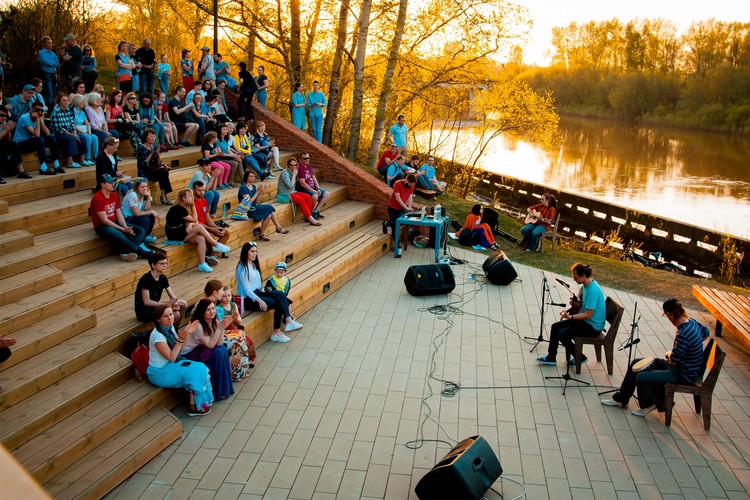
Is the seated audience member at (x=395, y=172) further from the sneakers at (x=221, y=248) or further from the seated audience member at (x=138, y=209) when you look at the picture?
the seated audience member at (x=138, y=209)

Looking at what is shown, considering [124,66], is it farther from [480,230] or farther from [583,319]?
[583,319]

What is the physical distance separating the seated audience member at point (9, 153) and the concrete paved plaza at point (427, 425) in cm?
461

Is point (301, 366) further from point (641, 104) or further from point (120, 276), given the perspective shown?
point (641, 104)

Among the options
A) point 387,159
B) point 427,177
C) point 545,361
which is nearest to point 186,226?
point 545,361

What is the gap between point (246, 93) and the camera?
15.9 meters

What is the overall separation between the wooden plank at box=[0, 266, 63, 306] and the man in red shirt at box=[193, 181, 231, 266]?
2.37 metres

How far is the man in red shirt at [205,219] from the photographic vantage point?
32.9ft

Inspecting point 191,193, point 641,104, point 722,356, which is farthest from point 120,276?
point 641,104

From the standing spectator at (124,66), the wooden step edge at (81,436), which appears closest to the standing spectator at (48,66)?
the standing spectator at (124,66)

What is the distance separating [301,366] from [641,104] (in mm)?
52862

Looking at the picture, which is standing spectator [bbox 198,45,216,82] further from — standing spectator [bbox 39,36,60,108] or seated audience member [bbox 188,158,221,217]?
seated audience member [bbox 188,158,221,217]

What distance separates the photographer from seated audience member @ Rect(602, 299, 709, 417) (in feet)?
22.8

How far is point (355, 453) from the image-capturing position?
6.78m

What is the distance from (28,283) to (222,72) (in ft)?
33.3
